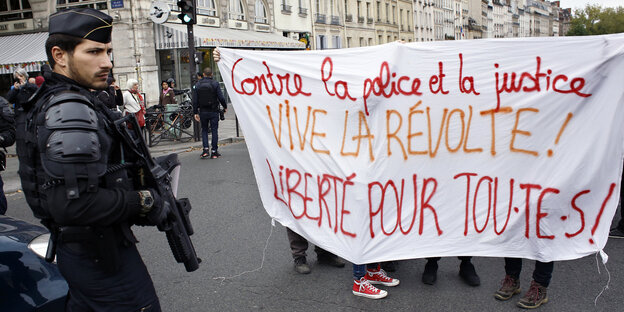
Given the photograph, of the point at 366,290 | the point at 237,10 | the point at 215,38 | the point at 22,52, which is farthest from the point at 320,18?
the point at 366,290

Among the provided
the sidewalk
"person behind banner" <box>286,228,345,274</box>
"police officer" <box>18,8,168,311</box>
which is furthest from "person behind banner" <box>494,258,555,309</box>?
the sidewalk

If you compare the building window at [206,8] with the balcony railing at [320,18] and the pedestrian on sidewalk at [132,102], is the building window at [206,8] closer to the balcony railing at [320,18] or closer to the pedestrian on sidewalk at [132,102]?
the balcony railing at [320,18]

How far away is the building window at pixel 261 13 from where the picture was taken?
2944cm

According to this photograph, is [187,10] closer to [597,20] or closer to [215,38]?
[215,38]

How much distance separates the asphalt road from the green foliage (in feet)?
307

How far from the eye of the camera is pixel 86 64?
2240 millimetres

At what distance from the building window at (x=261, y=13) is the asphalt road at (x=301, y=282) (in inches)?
992

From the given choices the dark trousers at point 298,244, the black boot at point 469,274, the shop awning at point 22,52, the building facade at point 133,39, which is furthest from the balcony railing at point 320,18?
the black boot at point 469,274

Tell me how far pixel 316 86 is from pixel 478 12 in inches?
3757

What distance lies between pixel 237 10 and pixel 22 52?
1088cm

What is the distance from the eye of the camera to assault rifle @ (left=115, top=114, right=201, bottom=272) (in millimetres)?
2304

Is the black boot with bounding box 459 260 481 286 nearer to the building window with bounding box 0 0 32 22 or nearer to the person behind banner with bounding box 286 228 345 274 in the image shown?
the person behind banner with bounding box 286 228 345 274

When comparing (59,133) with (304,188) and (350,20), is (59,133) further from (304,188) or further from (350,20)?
(350,20)

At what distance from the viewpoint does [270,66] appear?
4262mm
